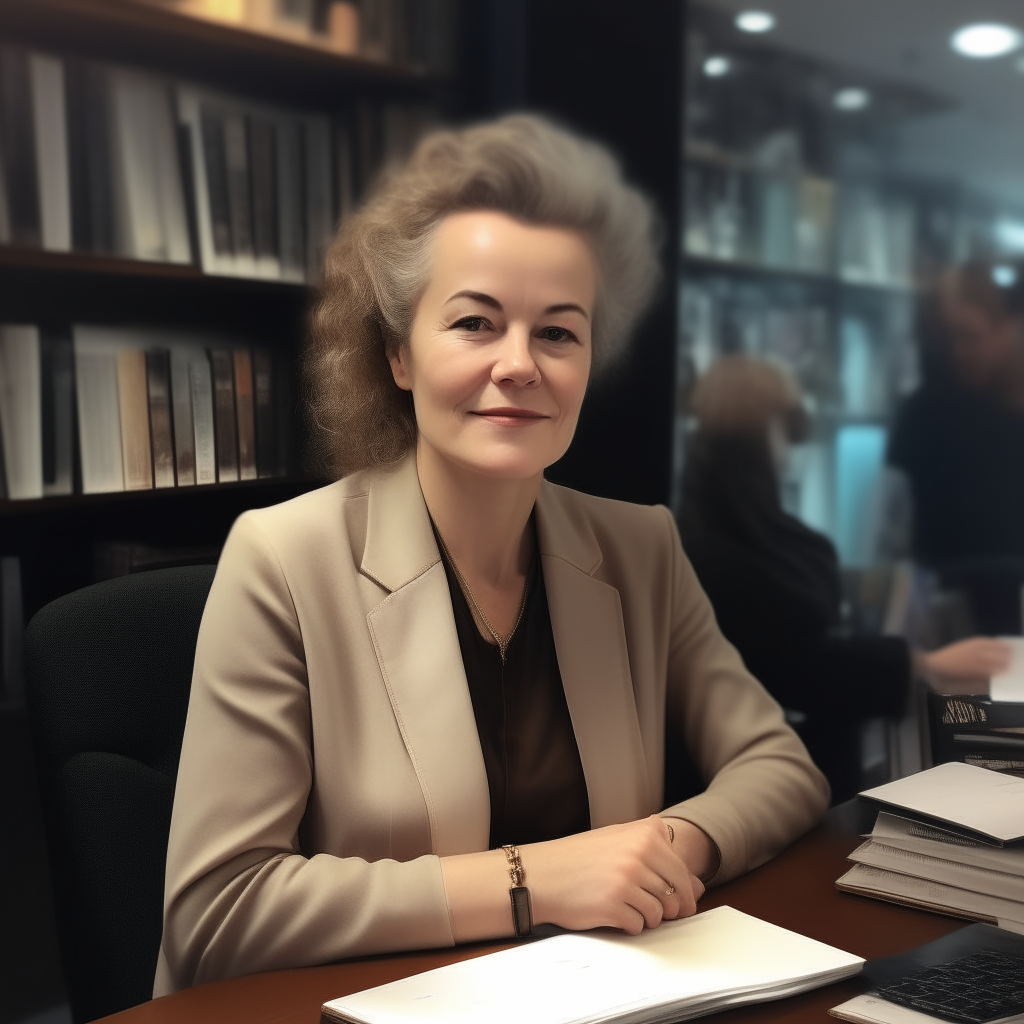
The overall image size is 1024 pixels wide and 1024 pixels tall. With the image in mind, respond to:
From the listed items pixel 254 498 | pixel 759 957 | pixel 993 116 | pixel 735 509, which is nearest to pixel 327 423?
pixel 254 498

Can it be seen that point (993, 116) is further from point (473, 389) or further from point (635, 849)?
point (635, 849)

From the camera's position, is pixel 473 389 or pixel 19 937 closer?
pixel 473 389

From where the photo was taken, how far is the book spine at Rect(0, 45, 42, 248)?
1497 mm

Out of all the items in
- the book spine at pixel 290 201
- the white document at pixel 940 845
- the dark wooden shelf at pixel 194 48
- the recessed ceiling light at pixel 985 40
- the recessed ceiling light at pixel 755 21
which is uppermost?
the recessed ceiling light at pixel 755 21

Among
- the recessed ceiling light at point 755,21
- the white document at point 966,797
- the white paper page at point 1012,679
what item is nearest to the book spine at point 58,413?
the white document at point 966,797

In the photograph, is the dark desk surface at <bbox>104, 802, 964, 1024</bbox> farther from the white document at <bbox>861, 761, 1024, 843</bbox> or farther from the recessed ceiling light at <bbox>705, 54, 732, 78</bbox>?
the recessed ceiling light at <bbox>705, 54, 732, 78</bbox>

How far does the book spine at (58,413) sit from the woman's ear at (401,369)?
1.50 ft

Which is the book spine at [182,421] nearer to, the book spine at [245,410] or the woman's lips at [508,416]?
the book spine at [245,410]

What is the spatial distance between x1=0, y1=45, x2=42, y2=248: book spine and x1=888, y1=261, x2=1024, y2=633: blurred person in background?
142 cm

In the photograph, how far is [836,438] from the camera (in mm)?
2117

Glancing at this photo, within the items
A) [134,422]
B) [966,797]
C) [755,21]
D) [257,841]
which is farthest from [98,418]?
[755,21]

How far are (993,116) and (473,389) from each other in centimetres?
114

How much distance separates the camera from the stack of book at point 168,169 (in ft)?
4.98

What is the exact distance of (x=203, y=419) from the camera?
1.63 meters
